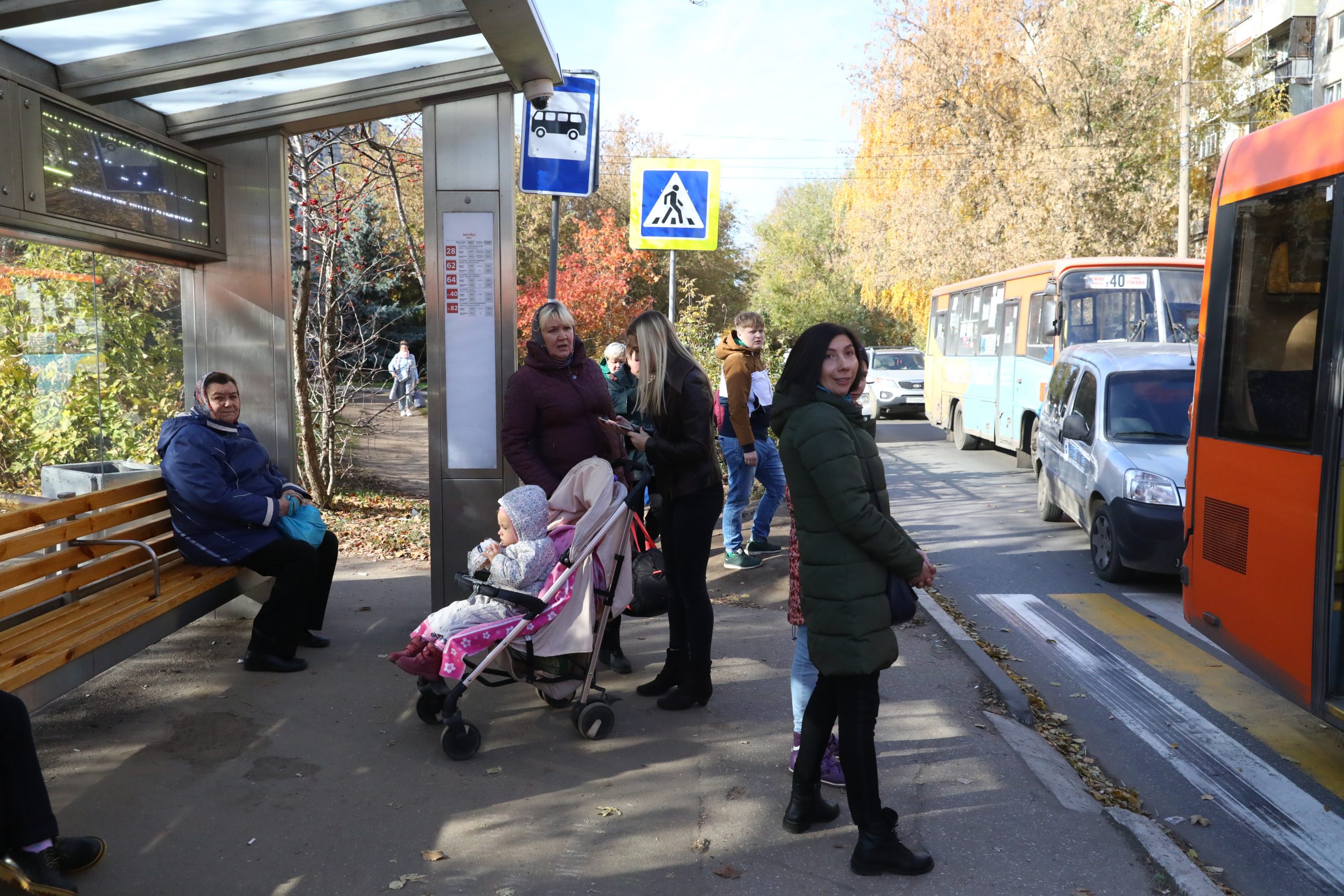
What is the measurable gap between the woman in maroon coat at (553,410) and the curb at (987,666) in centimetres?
227

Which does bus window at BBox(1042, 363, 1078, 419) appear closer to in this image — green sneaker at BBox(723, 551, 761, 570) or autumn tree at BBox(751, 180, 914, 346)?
green sneaker at BBox(723, 551, 761, 570)

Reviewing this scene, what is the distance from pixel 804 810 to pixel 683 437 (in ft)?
6.13

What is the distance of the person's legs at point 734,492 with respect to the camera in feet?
27.6

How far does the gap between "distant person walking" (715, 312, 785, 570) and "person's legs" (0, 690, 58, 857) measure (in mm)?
5225

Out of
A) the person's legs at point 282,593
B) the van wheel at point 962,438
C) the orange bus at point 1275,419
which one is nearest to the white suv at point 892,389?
the van wheel at point 962,438

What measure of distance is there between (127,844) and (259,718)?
4.31 feet

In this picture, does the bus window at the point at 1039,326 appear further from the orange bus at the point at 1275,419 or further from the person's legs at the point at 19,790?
A: the person's legs at the point at 19,790

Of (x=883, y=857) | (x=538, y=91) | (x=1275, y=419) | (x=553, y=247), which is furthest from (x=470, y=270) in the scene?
(x=1275, y=419)

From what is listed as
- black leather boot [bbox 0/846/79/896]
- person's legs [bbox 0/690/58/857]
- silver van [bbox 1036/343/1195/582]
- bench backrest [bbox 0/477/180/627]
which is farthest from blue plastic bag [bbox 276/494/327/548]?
silver van [bbox 1036/343/1195/582]

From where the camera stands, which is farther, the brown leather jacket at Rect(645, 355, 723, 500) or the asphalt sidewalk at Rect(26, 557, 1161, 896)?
the brown leather jacket at Rect(645, 355, 723, 500)

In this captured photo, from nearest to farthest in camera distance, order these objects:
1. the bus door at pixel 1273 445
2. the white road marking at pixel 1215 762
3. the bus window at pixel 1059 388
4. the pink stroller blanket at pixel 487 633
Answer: the white road marking at pixel 1215 762
the bus door at pixel 1273 445
the pink stroller blanket at pixel 487 633
the bus window at pixel 1059 388

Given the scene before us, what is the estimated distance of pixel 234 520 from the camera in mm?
5906

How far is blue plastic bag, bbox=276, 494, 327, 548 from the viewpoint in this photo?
20.0ft

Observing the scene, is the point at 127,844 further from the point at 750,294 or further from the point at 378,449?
the point at 750,294
